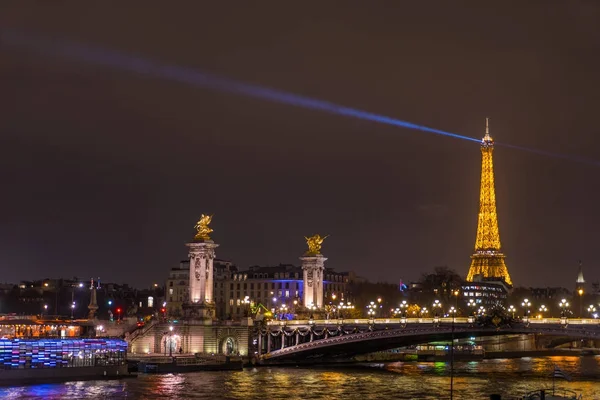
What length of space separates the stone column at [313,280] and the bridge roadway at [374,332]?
1451 centimetres

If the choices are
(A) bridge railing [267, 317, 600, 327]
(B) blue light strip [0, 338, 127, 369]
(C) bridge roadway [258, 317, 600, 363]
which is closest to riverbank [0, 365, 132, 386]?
(B) blue light strip [0, 338, 127, 369]

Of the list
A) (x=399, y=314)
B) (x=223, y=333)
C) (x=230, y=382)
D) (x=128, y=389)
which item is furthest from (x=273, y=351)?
(x=399, y=314)

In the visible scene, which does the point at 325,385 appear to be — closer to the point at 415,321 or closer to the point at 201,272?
the point at 415,321

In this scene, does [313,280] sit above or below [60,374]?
above

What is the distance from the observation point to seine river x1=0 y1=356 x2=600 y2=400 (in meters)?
82.7

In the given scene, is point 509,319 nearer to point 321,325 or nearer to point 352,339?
point 352,339

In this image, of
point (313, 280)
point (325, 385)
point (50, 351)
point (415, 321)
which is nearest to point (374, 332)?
point (415, 321)

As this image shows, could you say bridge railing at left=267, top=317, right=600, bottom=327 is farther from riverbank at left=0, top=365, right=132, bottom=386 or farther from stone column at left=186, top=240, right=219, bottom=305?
riverbank at left=0, top=365, right=132, bottom=386

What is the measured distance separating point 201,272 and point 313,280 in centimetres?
1968

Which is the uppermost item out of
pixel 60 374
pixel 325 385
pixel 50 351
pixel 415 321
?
pixel 415 321

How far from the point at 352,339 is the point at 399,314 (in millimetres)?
67713

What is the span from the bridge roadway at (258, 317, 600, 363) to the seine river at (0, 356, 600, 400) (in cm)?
338

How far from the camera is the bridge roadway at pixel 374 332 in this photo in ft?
340

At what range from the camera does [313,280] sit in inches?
5531
